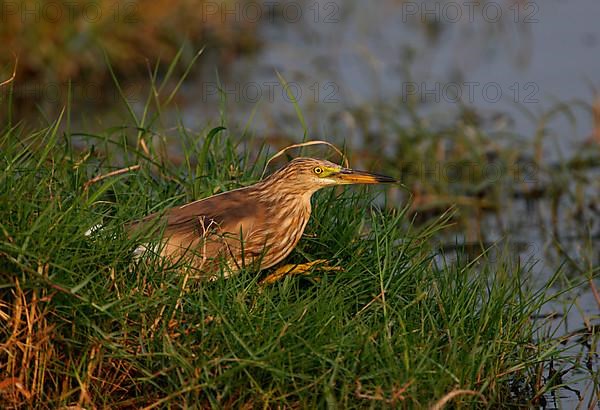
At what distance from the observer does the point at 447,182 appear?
8125 mm

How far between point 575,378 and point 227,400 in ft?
5.76

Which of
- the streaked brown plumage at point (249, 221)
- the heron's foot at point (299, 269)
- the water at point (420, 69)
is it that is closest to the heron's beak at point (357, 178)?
the streaked brown plumage at point (249, 221)

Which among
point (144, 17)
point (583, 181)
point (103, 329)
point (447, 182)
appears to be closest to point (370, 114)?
point (447, 182)

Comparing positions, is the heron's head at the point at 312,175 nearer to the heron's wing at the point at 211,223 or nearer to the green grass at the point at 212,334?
the heron's wing at the point at 211,223

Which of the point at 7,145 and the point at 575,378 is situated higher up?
the point at 7,145

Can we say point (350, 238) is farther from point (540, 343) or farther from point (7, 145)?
point (7, 145)

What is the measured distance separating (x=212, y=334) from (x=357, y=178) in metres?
1.17

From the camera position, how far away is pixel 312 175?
18.2 feet

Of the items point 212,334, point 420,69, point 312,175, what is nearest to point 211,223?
point 312,175

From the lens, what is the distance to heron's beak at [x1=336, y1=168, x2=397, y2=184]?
5.51 m

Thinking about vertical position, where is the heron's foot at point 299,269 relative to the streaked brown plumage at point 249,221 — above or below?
below

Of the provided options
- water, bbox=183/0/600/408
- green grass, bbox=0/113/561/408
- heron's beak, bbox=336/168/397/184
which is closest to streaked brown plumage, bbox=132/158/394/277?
heron's beak, bbox=336/168/397/184

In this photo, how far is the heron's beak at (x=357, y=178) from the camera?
551cm

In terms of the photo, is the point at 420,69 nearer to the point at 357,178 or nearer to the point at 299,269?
the point at 357,178
